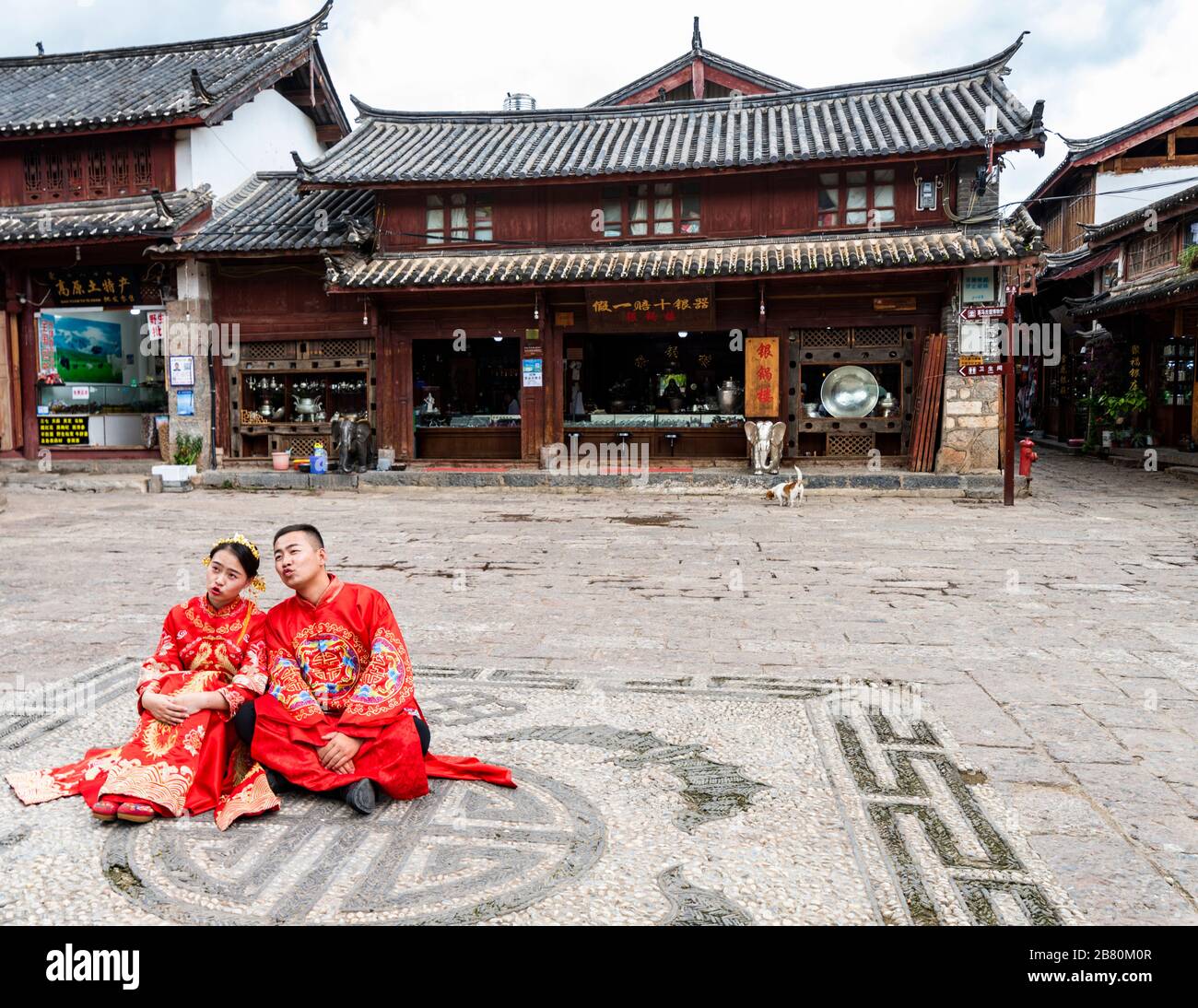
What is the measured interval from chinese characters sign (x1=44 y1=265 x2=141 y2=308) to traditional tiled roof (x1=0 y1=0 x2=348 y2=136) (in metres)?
2.51

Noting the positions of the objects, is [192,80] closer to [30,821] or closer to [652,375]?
[652,375]

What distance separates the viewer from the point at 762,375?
16203 millimetres

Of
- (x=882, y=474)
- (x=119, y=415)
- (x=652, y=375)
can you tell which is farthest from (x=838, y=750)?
(x=119, y=415)

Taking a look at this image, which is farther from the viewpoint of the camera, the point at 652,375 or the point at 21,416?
the point at 652,375

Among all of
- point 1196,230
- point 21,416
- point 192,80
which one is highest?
point 192,80

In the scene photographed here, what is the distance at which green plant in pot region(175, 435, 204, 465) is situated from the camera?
57.0 ft

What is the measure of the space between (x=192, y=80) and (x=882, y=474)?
1370 centimetres

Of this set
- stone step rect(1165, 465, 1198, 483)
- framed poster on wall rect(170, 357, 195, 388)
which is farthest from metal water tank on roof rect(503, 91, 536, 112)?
stone step rect(1165, 465, 1198, 483)

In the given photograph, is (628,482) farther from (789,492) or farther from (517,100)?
(517,100)

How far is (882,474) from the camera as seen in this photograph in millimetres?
15484

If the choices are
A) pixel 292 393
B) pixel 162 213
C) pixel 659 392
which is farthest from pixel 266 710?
pixel 659 392

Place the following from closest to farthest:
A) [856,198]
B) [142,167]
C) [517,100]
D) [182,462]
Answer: [856,198] < [182,462] < [142,167] < [517,100]

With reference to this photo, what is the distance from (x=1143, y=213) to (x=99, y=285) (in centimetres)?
2058
